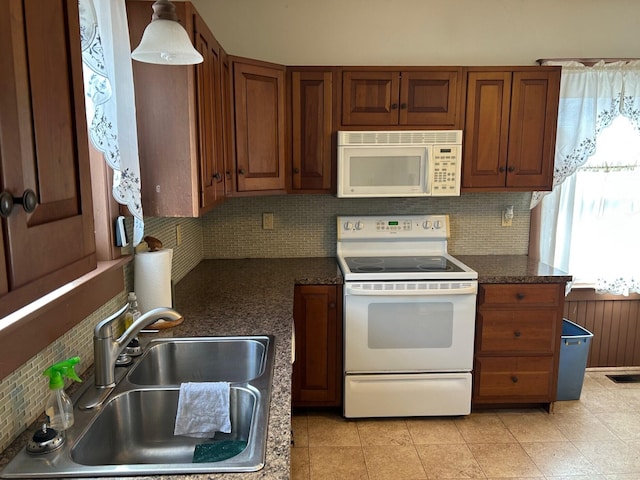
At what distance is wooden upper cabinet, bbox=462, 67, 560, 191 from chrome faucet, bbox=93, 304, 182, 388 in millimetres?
2051

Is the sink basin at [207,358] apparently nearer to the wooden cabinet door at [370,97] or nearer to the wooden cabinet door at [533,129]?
the wooden cabinet door at [370,97]

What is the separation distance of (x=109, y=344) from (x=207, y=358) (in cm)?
42

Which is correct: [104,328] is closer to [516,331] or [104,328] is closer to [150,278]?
[150,278]

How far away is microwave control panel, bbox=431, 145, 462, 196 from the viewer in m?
2.64

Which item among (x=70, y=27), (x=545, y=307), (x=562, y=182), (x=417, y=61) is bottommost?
(x=545, y=307)

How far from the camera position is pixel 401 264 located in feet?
8.93

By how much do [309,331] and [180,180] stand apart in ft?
4.05

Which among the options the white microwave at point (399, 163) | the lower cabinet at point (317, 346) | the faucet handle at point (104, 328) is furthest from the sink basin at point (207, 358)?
the white microwave at point (399, 163)

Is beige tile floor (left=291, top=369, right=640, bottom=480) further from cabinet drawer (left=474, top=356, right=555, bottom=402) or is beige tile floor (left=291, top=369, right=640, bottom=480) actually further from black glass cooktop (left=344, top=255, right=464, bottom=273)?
black glass cooktop (left=344, top=255, right=464, bottom=273)

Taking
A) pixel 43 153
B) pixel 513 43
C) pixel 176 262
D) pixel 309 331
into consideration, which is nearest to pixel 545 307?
pixel 309 331

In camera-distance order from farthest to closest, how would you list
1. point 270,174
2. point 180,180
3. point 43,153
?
point 270,174 → point 180,180 → point 43,153

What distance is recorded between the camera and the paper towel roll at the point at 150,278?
1766mm

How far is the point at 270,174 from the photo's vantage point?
2613mm

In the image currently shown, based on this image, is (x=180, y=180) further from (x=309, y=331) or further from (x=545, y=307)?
(x=545, y=307)
